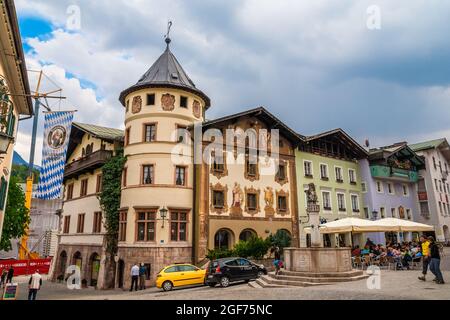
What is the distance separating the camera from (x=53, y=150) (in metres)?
17.5

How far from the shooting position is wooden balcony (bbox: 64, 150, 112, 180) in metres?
30.3

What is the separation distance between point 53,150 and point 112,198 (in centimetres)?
1152

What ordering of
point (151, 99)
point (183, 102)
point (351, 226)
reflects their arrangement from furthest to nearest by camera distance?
point (183, 102)
point (151, 99)
point (351, 226)

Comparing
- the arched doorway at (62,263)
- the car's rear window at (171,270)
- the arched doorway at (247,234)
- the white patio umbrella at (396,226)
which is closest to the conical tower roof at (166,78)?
the arched doorway at (247,234)

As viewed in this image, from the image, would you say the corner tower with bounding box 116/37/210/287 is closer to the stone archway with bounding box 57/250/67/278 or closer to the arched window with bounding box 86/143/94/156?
the arched window with bounding box 86/143/94/156

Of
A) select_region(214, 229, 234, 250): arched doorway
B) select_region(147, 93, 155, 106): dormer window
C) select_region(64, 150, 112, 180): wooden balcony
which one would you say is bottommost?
select_region(214, 229, 234, 250): arched doorway

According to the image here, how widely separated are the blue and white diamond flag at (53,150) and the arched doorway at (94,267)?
1396 centimetres

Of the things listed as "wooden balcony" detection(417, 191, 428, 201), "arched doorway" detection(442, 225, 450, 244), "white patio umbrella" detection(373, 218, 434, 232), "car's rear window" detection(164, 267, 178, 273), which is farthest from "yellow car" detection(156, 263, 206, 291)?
"arched doorway" detection(442, 225, 450, 244)

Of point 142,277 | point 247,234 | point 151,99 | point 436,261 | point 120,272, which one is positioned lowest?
point 142,277

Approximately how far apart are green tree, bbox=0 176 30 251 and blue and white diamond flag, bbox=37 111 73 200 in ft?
39.2

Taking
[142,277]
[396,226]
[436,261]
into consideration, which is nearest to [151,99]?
[142,277]

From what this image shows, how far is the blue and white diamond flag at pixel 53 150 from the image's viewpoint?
17109 mm

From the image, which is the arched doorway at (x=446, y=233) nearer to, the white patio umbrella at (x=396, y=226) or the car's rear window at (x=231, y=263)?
the white patio umbrella at (x=396, y=226)

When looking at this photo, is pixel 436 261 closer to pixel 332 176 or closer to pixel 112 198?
pixel 112 198
